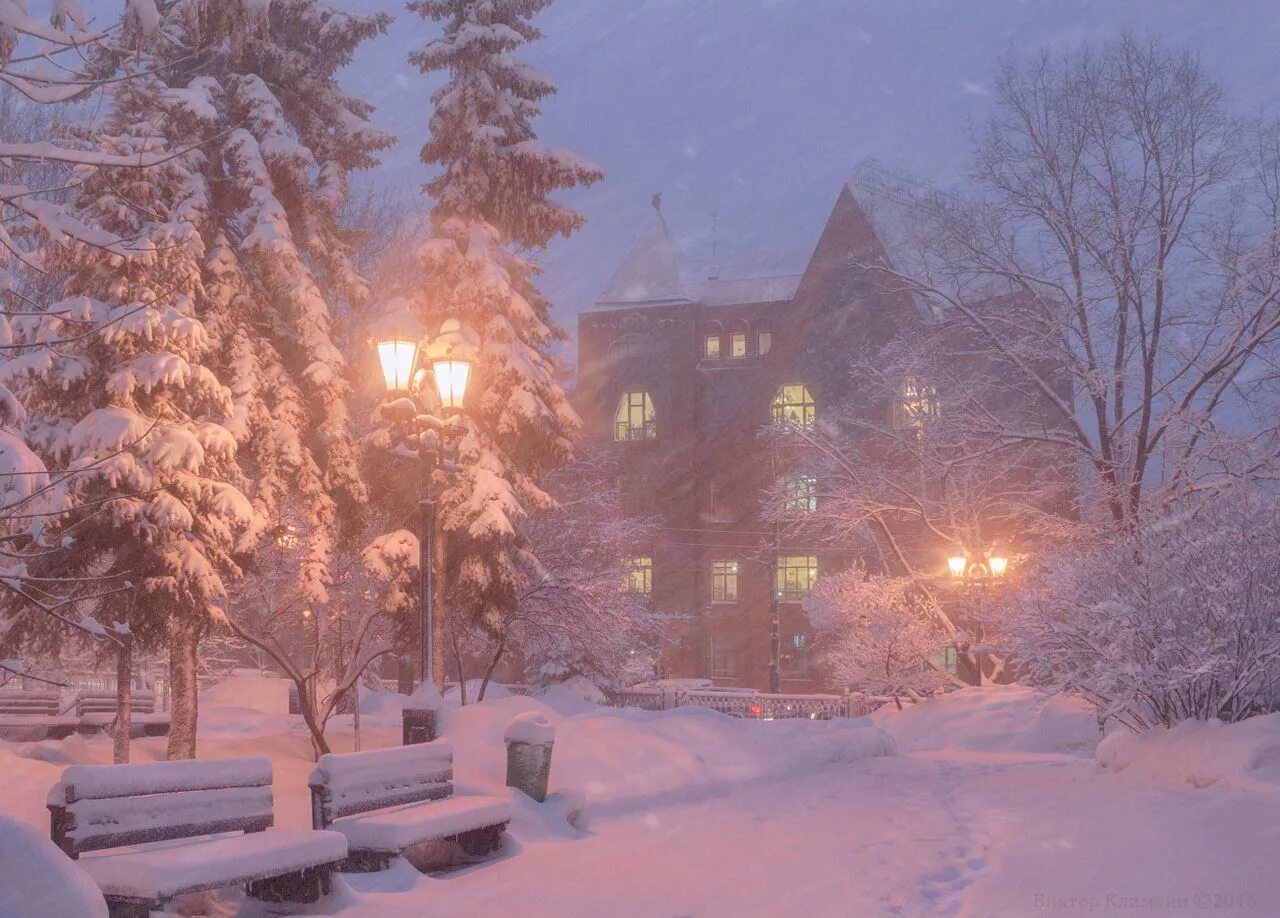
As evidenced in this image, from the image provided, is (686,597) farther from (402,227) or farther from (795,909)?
(795,909)

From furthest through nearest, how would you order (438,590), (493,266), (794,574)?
(794,574) → (493,266) → (438,590)

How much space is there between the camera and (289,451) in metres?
17.4

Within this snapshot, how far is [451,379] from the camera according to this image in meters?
12.6

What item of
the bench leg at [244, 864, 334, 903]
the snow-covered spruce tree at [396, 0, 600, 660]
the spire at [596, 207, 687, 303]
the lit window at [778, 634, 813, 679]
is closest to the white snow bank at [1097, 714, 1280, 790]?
the bench leg at [244, 864, 334, 903]

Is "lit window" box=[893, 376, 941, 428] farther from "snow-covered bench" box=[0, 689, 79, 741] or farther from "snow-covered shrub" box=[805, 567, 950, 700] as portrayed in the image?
"snow-covered bench" box=[0, 689, 79, 741]

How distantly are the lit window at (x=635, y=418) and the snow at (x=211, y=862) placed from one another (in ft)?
Answer: 151

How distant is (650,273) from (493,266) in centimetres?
3624

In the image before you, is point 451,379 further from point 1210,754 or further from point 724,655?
point 724,655

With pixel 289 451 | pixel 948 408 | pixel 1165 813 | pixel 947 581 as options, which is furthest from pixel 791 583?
pixel 1165 813

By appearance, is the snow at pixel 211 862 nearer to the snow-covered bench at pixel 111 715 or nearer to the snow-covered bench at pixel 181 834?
the snow-covered bench at pixel 181 834

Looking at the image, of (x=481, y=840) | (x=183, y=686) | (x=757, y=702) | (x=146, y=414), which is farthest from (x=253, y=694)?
(x=481, y=840)

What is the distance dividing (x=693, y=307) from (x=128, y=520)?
134ft

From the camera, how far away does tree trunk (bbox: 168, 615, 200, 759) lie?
15719mm

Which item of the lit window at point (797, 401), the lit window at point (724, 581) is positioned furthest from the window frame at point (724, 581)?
the lit window at point (797, 401)
